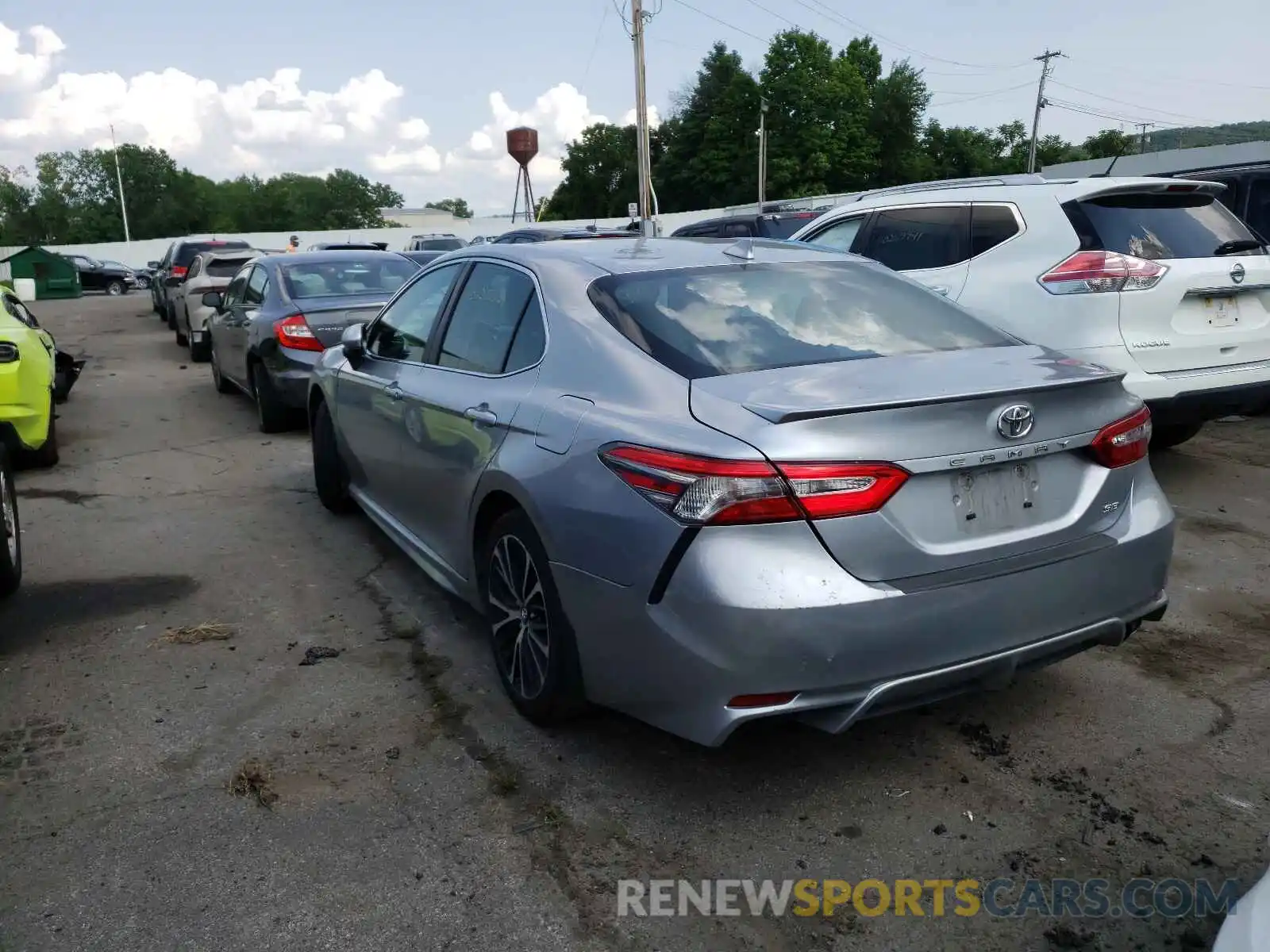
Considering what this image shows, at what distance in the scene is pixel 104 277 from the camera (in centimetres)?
4331

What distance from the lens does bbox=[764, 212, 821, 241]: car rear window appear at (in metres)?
15.9

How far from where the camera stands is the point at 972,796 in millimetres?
3156

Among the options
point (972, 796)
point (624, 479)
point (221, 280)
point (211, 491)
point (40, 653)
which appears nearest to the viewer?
point (624, 479)

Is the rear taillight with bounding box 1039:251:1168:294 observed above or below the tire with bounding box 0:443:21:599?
above

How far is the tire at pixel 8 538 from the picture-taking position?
197 inches

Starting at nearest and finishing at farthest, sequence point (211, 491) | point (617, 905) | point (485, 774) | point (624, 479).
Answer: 1. point (617, 905)
2. point (624, 479)
3. point (485, 774)
4. point (211, 491)

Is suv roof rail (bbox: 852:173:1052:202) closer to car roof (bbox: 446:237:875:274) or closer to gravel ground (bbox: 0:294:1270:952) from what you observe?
gravel ground (bbox: 0:294:1270:952)

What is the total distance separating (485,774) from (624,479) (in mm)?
1147

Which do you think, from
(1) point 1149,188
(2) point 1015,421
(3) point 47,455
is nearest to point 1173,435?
(1) point 1149,188

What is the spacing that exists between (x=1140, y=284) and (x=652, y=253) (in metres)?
3.19

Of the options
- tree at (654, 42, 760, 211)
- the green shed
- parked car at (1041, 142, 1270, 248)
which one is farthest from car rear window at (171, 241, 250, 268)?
tree at (654, 42, 760, 211)

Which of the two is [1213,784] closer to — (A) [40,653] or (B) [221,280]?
(A) [40,653]

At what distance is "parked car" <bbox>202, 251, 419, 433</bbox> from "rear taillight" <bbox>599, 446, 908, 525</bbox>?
21.1 ft

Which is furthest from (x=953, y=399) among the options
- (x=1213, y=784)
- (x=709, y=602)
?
(x=1213, y=784)
